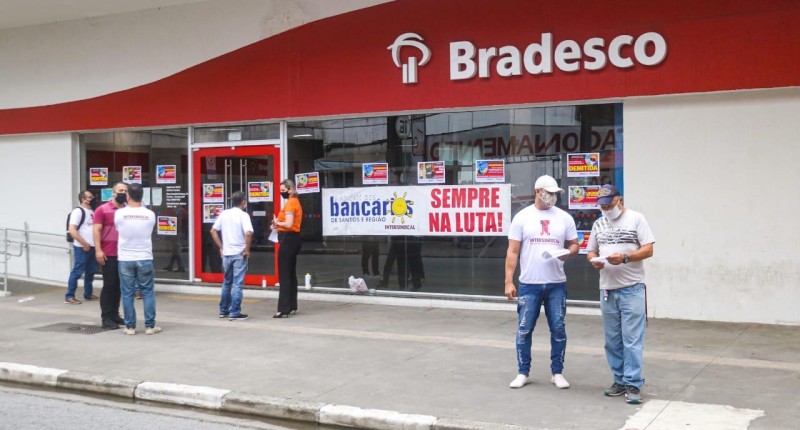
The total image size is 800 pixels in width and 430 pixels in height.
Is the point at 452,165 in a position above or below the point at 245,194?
above

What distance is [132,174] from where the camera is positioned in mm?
15109

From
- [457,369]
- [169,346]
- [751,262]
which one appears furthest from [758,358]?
[169,346]

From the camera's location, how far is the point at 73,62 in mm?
15109

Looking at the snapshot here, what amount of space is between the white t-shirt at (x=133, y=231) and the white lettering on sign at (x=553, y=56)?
15.6 ft

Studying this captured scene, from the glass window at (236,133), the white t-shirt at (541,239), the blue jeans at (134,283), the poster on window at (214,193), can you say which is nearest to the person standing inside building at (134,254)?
the blue jeans at (134,283)

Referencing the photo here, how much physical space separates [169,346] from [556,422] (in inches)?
201

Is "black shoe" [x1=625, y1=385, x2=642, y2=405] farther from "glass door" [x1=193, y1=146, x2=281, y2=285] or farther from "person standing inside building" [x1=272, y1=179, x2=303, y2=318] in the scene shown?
"glass door" [x1=193, y1=146, x2=281, y2=285]

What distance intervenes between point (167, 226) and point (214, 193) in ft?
4.16

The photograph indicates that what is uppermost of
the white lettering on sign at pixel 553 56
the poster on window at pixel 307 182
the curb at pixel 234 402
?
the white lettering on sign at pixel 553 56

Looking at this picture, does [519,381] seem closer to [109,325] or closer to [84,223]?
[109,325]

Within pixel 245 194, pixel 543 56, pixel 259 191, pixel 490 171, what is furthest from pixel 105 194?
pixel 543 56

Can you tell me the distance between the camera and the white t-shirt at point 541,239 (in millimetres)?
7219

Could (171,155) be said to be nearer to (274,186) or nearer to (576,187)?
(274,186)

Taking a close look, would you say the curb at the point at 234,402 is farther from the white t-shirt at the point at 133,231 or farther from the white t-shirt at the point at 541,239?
the white t-shirt at the point at 133,231
